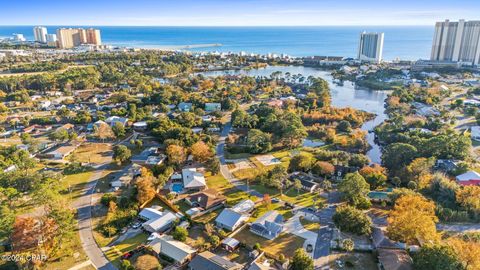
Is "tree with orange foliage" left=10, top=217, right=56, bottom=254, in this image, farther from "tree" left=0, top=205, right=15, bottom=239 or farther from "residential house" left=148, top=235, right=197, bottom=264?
"residential house" left=148, top=235, right=197, bottom=264

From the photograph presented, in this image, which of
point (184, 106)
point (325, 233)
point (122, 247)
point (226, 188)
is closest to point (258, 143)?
point (226, 188)

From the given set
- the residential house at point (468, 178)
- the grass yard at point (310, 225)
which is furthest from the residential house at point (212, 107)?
the residential house at point (468, 178)

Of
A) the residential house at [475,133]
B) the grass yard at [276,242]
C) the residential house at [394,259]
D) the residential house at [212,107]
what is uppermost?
the residential house at [212,107]

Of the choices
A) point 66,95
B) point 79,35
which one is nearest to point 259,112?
point 66,95

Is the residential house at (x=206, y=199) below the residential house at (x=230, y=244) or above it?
above

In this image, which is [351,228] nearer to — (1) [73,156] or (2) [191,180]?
(2) [191,180]

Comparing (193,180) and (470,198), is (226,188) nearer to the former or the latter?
(193,180)

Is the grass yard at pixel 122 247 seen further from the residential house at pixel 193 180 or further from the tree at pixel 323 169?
the tree at pixel 323 169
